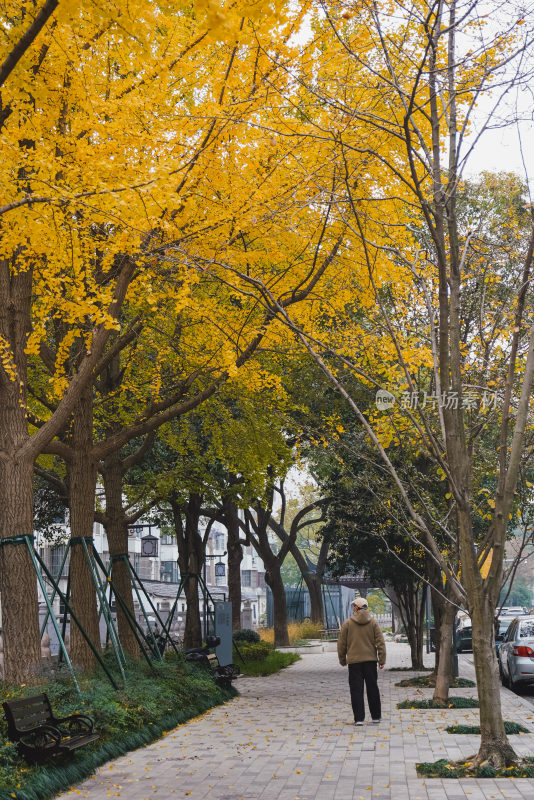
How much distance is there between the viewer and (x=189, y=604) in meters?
23.1

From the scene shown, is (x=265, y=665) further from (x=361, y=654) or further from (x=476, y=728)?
(x=476, y=728)

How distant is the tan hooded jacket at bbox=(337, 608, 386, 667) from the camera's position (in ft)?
39.1

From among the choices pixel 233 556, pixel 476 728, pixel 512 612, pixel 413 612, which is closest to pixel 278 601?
pixel 233 556

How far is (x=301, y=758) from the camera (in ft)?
31.5

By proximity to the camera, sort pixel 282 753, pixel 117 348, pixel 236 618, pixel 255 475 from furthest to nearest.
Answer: pixel 236 618
pixel 255 475
pixel 117 348
pixel 282 753

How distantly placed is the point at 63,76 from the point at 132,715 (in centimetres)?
788

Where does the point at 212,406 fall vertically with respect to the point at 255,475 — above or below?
above

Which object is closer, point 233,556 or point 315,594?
point 233,556

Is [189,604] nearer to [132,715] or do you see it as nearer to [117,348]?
[117,348]

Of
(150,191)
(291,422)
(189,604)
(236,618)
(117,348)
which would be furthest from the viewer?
(236,618)

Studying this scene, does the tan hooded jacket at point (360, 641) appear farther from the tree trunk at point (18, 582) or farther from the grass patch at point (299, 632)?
the grass patch at point (299, 632)

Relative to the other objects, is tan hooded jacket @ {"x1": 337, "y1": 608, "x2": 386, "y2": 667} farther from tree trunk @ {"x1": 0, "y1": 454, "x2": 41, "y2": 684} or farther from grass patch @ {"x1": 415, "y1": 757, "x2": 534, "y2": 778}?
tree trunk @ {"x1": 0, "y1": 454, "x2": 41, "y2": 684}

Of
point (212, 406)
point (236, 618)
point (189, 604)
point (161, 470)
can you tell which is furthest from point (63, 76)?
point (236, 618)

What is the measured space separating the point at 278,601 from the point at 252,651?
649cm
